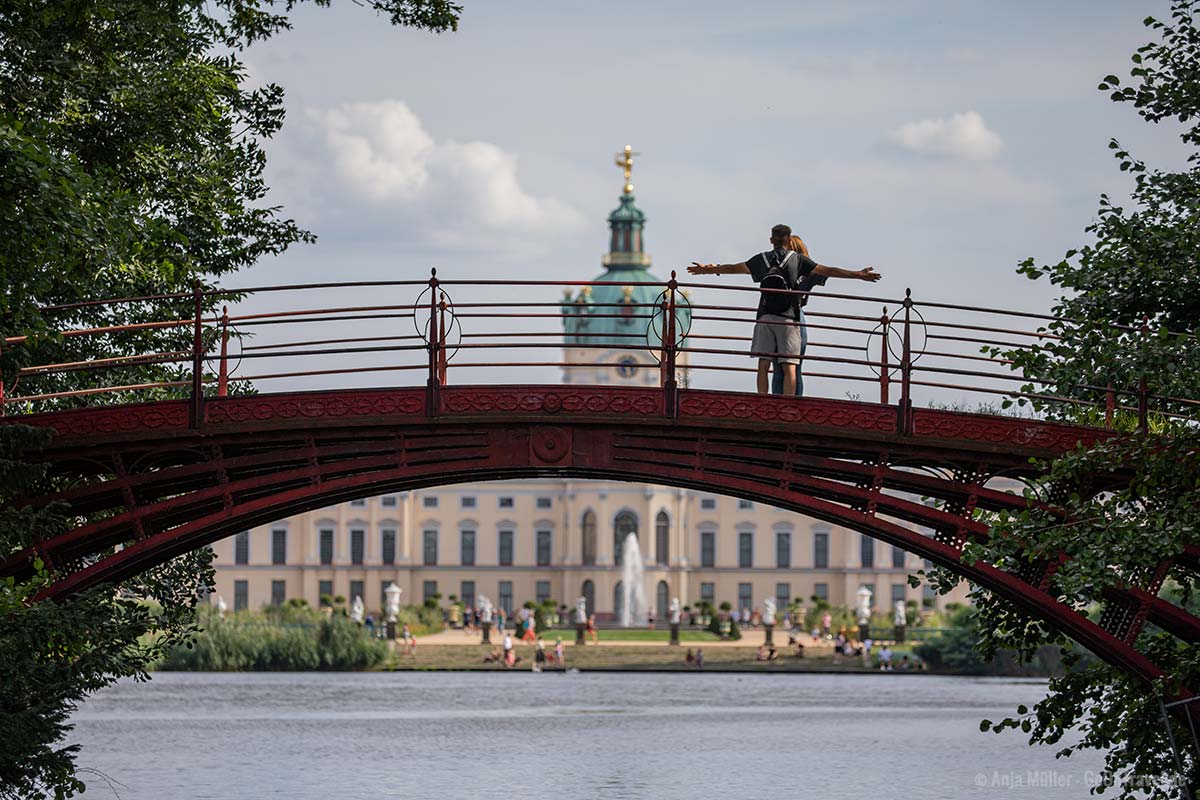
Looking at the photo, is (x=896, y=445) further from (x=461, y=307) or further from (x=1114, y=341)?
(x=461, y=307)

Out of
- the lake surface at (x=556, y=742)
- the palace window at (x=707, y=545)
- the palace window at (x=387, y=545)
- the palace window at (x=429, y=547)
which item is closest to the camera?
the lake surface at (x=556, y=742)

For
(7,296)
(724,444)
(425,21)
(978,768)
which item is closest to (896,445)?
(724,444)

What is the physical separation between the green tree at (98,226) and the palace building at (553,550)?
351 ft

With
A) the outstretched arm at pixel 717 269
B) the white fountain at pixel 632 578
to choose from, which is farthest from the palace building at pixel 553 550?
the outstretched arm at pixel 717 269

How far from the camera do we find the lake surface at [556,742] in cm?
3067

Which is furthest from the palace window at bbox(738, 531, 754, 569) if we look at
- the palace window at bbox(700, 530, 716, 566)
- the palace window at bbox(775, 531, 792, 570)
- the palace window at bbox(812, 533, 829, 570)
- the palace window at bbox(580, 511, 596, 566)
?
the palace window at bbox(580, 511, 596, 566)

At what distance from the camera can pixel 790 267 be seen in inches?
749

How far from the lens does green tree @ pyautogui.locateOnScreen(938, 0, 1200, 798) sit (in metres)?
16.7

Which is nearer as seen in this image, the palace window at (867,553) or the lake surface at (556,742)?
the lake surface at (556,742)

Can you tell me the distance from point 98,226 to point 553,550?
119020mm

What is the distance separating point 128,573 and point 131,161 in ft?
17.0

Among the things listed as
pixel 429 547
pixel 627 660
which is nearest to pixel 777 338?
pixel 627 660

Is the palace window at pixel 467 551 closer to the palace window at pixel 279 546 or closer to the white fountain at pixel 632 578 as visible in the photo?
the white fountain at pixel 632 578

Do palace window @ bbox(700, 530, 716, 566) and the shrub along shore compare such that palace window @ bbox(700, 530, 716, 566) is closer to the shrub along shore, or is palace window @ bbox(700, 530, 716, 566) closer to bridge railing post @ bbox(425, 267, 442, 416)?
the shrub along shore
